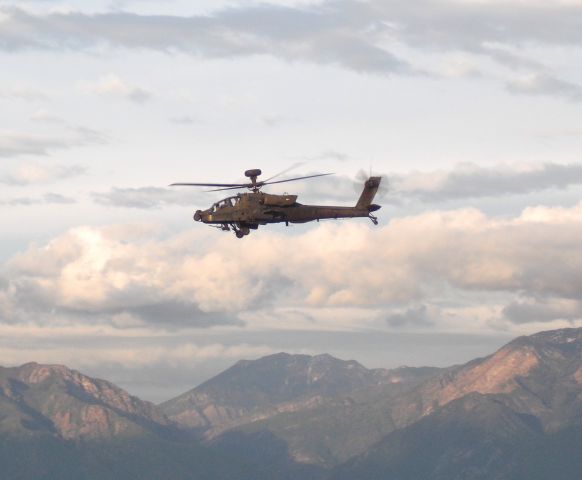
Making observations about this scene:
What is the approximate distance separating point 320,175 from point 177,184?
22671mm

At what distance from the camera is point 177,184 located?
199 meters

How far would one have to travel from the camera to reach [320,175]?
191 meters
